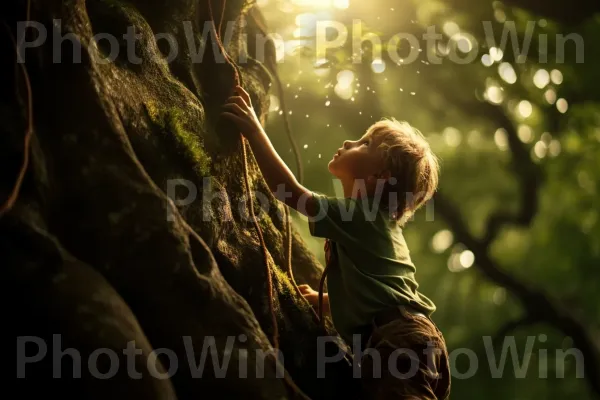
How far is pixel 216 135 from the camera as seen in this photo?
322 centimetres

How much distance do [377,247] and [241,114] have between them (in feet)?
3.73

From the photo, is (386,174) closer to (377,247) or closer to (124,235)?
(377,247)

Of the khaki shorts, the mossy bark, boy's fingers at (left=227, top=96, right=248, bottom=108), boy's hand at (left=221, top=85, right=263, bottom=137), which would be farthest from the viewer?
boy's fingers at (left=227, top=96, right=248, bottom=108)

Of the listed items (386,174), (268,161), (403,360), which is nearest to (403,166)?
(386,174)

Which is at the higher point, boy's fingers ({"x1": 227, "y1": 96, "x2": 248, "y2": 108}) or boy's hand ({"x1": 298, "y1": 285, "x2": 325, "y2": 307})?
boy's fingers ({"x1": 227, "y1": 96, "x2": 248, "y2": 108})

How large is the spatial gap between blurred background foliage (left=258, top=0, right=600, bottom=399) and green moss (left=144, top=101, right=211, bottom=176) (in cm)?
382

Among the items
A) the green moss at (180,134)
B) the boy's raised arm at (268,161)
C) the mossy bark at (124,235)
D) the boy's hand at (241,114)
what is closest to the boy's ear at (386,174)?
the boy's raised arm at (268,161)

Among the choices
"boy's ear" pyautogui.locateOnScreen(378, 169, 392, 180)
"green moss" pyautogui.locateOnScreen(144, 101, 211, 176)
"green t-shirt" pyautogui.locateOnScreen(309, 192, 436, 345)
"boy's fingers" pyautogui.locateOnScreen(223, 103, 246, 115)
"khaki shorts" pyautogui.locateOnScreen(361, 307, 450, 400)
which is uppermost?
"boy's fingers" pyautogui.locateOnScreen(223, 103, 246, 115)

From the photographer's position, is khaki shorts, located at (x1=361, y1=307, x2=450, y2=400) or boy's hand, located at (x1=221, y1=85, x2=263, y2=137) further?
boy's hand, located at (x1=221, y1=85, x2=263, y2=137)

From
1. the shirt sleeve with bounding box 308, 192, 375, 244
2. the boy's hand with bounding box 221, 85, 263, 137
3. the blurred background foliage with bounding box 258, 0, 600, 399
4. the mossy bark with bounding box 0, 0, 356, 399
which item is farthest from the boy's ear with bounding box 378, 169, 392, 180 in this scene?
the blurred background foliage with bounding box 258, 0, 600, 399

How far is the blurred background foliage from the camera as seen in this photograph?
6793mm

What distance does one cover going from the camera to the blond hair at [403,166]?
3.30 meters

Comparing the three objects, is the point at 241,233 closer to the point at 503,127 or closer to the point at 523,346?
the point at 503,127

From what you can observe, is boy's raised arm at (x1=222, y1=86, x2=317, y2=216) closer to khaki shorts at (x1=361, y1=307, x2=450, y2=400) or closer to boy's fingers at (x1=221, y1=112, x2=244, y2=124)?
boy's fingers at (x1=221, y1=112, x2=244, y2=124)
